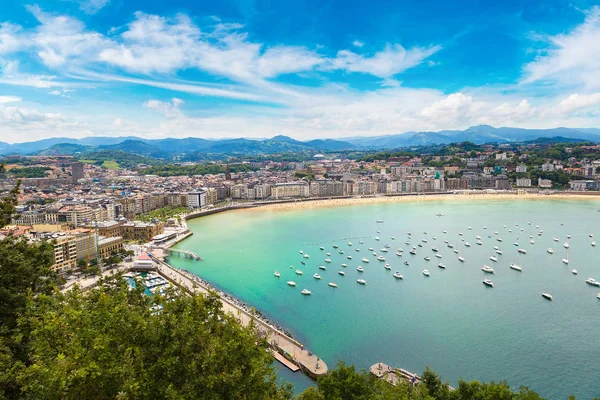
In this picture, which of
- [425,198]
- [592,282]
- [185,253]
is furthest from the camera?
[425,198]

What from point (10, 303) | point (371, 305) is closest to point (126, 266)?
point (371, 305)

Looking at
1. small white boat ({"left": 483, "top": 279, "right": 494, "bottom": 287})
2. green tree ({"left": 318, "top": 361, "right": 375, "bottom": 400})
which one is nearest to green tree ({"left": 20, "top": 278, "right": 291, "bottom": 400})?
green tree ({"left": 318, "top": 361, "right": 375, "bottom": 400})

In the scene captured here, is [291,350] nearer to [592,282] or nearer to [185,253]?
[185,253]

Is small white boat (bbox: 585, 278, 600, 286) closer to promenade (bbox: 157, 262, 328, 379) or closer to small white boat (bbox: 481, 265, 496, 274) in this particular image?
small white boat (bbox: 481, 265, 496, 274)

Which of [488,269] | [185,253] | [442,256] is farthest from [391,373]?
[185,253]

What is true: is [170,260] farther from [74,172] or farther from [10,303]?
[74,172]

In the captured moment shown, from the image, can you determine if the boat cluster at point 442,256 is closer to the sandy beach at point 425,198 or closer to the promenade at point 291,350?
the promenade at point 291,350

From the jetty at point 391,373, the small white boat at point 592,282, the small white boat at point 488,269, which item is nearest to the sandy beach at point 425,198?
the small white boat at point 488,269
